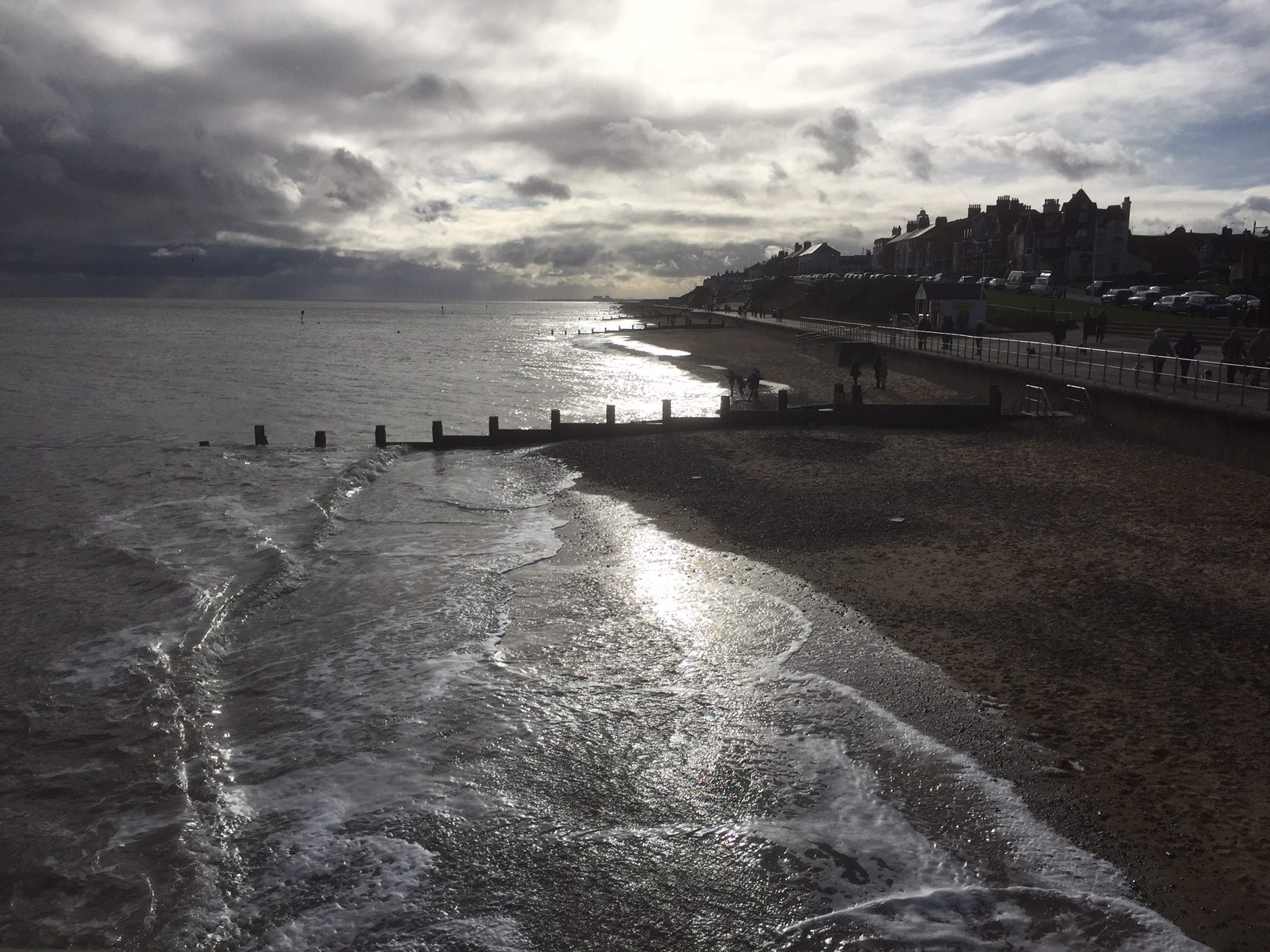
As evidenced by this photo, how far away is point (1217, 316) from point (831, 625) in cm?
4731

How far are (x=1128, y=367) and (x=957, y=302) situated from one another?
97.1 ft

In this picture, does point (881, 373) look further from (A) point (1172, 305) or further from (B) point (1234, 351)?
(A) point (1172, 305)

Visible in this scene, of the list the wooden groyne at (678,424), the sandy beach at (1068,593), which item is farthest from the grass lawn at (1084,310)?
the sandy beach at (1068,593)

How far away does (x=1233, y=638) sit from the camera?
1030 cm

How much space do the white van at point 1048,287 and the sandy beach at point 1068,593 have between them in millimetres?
47802

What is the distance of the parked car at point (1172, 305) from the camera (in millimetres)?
50594

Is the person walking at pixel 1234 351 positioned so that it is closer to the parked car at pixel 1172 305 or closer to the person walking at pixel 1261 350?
the person walking at pixel 1261 350

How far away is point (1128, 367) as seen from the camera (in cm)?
2403

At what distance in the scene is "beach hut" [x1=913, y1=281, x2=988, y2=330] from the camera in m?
51.7

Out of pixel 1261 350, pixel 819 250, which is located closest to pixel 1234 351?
pixel 1261 350

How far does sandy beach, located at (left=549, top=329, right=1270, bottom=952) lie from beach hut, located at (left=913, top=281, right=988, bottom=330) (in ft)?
93.1

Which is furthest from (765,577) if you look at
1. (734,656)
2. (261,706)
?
(261,706)

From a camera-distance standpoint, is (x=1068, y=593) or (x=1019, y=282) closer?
(x=1068, y=593)

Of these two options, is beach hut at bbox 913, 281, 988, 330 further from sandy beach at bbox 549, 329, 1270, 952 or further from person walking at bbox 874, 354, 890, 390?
sandy beach at bbox 549, 329, 1270, 952
